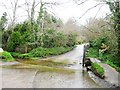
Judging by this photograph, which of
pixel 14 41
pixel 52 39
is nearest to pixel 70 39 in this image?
pixel 52 39

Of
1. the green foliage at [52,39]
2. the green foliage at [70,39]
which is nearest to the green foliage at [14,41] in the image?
the green foliage at [52,39]

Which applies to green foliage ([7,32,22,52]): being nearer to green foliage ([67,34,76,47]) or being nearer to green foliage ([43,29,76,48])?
green foliage ([43,29,76,48])

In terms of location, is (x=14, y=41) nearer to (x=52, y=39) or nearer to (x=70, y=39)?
(x=52, y=39)

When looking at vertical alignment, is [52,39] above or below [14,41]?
above

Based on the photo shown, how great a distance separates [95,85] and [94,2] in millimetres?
3439

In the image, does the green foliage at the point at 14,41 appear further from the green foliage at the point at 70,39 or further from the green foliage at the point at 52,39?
the green foliage at the point at 70,39

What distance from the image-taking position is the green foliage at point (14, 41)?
23.8 meters

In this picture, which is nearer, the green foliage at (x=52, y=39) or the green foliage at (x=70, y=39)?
the green foliage at (x=52, y=39)

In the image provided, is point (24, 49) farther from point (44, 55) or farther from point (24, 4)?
point (24, 4)

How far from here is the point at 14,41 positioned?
24109 millimetres

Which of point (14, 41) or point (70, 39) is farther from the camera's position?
point (70, 39)

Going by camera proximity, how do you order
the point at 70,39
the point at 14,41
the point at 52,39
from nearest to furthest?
the point at 14,41 → the point at 52,39 → the point at 70,39

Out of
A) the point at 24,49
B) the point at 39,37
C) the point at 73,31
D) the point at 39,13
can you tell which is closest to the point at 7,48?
the point at 24,49

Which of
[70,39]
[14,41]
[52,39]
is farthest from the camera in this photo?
[70,39]
